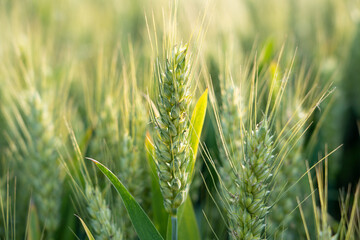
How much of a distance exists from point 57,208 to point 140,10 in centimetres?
203

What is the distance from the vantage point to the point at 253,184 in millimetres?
804

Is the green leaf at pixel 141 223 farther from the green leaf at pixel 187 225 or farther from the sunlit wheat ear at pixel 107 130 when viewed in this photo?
the sunlit wheat ear at pixel 107 130

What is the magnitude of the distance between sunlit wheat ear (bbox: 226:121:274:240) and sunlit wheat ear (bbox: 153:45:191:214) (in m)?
0.13

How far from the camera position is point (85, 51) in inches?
88.8

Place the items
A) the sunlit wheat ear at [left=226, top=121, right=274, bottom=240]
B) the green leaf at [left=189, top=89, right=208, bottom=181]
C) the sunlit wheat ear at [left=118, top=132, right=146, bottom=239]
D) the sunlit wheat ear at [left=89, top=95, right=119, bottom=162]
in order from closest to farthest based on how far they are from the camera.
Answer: the sunlit wheat ear at [left=226, top=121, right=274, bottom=240]
the green leaf at [left=189, top=89, right=208, bottom=181]
the sunlit wheat ear at [left=118, top=132, right=146, bottom=239]
the sunlit wheat ear at [left=89, top=95, right=119, bottom=162]

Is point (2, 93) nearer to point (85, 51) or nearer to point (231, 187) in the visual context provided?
point (85, 51)

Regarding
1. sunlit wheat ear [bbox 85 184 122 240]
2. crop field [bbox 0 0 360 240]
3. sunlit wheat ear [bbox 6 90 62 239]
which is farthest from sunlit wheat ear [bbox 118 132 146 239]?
sunlit wheat ear [bbox 6 90 62 239]

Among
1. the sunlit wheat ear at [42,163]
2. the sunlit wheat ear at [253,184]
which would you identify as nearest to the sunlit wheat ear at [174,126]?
the sunlit wheat ear at [253,184]

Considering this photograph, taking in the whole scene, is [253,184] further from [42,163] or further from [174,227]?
[42,163]

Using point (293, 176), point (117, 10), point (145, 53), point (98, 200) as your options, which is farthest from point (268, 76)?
point (117, 10)

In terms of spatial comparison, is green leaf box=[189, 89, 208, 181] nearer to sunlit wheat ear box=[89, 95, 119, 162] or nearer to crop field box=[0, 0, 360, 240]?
crop field box=[0, 0, 360, 240]

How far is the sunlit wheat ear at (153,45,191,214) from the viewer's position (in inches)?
32.0

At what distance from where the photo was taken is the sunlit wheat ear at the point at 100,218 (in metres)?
0.88

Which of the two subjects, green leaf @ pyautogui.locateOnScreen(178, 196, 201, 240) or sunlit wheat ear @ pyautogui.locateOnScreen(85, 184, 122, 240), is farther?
green leaf @ pyautogui.locateOnScreen(178, 196, 201, 240)
